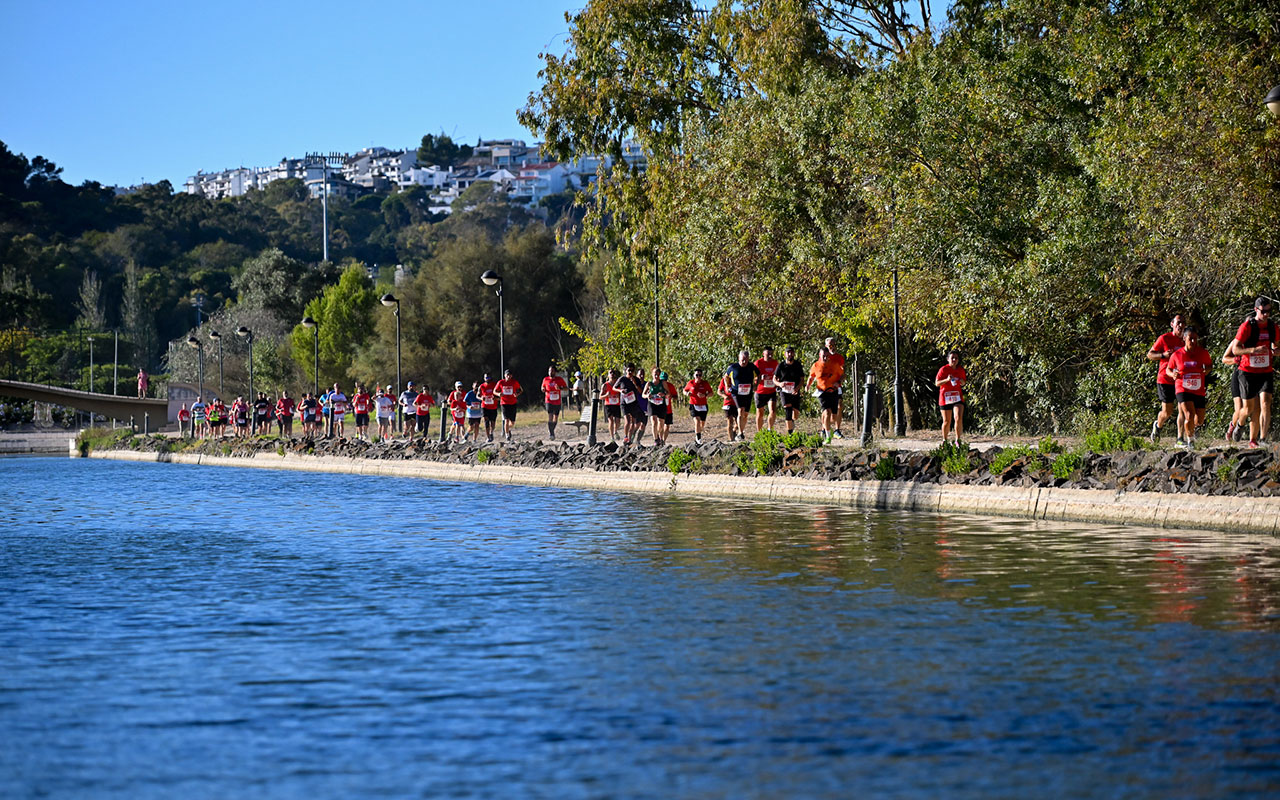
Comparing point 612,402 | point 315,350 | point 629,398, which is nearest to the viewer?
point 629,398

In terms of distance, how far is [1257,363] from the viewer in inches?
772

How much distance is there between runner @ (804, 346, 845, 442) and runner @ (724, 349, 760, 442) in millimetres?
1446

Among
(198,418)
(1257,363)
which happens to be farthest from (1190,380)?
(198,418)

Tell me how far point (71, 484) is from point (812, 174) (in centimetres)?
1901

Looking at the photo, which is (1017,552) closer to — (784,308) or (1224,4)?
(1224,4)

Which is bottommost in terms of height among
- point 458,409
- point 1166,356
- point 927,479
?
point 927,479

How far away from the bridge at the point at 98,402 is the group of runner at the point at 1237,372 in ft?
208

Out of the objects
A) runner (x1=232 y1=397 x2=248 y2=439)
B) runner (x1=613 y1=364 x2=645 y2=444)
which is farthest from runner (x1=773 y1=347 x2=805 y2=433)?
runner (x1=232 y1=397 x2=248 y2=439)

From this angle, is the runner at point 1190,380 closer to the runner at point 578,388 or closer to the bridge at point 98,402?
the runner at point 578,388

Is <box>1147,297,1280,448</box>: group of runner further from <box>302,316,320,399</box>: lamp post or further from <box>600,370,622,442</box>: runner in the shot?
<box>302,316,320,399</box>: lamp post

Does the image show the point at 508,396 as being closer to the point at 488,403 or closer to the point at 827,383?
the point at 488,403

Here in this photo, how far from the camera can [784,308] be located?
37.0 meters

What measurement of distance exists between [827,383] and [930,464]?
6.18m

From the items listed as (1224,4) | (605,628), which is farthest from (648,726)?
(1224,4)
